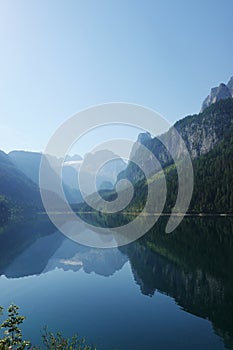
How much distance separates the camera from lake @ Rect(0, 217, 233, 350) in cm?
2981

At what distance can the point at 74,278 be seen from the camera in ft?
194

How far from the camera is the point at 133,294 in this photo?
44.9 m

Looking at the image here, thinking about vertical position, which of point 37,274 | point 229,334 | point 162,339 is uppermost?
point 229,334

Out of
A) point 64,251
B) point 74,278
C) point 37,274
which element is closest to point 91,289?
point 74,278

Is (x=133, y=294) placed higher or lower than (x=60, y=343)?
lower

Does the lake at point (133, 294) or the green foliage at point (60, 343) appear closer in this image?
the green foliage at point (60, 343)

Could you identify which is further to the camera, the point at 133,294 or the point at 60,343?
the point at 133,294

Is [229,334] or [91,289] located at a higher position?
[229,334]

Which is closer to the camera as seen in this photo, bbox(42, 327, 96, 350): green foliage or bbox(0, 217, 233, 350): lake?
bbox(42, 327, 96, 350): green foliage

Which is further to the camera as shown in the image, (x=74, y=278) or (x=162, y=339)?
(x=74, y=278)

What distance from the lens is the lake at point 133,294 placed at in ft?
97.8

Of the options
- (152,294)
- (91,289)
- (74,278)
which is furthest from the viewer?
(74,278)

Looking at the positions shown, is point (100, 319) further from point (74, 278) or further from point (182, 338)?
point (74, 278)

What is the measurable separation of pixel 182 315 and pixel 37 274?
3939 cm
